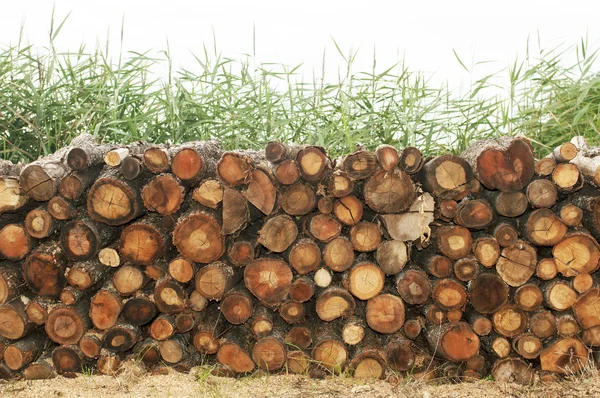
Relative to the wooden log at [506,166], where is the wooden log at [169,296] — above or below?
below

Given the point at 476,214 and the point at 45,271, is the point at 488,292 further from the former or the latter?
the point at 45,271

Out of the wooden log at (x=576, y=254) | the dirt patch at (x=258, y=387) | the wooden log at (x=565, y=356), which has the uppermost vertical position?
the wooden log at (x=576, y=254)

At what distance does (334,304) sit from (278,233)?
52 centimetres

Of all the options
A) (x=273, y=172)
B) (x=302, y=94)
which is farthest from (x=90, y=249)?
(x=302, y=94)

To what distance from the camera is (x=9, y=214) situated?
3.70 metres

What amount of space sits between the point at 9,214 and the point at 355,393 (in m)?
2.33

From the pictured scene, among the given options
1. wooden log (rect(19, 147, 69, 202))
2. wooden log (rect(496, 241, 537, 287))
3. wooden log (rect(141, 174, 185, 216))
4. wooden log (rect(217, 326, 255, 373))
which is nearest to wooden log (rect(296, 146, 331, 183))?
wooden log (rect(141, 174, 185, 216))

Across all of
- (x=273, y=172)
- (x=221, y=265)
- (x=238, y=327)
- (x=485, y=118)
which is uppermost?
(x=485, y=118)

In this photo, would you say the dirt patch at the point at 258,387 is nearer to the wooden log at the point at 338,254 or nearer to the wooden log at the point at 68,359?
the wooden log at the point at 68,359

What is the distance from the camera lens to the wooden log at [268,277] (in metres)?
3.40

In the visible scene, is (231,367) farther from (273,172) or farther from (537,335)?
(537,335)

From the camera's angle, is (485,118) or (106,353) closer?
(106,353)

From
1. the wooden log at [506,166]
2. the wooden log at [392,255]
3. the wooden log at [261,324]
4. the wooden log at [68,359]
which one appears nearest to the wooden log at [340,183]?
the wooden log at [392,255]

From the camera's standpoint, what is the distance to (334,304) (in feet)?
11.3
